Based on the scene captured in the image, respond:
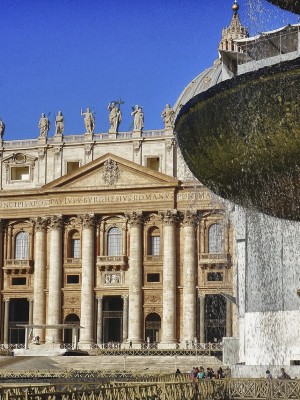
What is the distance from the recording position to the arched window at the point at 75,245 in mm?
57312

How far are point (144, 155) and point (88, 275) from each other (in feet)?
26.9

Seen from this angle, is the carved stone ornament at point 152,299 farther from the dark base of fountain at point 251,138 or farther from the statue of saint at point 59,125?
the dark base of fountain at point 251,138

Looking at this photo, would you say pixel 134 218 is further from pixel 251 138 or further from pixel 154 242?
pixel 251 138

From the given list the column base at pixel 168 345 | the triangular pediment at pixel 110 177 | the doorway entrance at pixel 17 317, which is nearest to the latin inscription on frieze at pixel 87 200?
the triangular pediment at pixel 110 177

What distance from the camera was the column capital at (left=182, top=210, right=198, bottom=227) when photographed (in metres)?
54.7

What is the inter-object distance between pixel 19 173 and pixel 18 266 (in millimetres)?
6551

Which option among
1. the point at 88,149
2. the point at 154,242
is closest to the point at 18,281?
the point at 154,242

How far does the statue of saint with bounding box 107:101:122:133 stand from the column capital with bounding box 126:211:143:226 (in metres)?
5.67

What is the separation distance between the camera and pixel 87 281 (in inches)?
2184

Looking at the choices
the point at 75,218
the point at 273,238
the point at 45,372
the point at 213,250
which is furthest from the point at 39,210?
the point at 273,238

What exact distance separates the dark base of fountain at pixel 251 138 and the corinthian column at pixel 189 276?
42420 millimetres

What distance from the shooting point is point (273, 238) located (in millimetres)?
21047

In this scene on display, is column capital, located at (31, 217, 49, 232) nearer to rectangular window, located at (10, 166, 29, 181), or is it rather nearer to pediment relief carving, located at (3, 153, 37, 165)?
rectangular window, located at (10, 166, 29, 181)

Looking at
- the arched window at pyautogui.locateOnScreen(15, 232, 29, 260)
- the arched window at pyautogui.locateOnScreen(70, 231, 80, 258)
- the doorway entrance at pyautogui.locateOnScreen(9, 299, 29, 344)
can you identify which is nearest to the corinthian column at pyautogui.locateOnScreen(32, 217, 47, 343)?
the arched window at pyautogui.locateOnScreen(15, 232, 29, 260)
